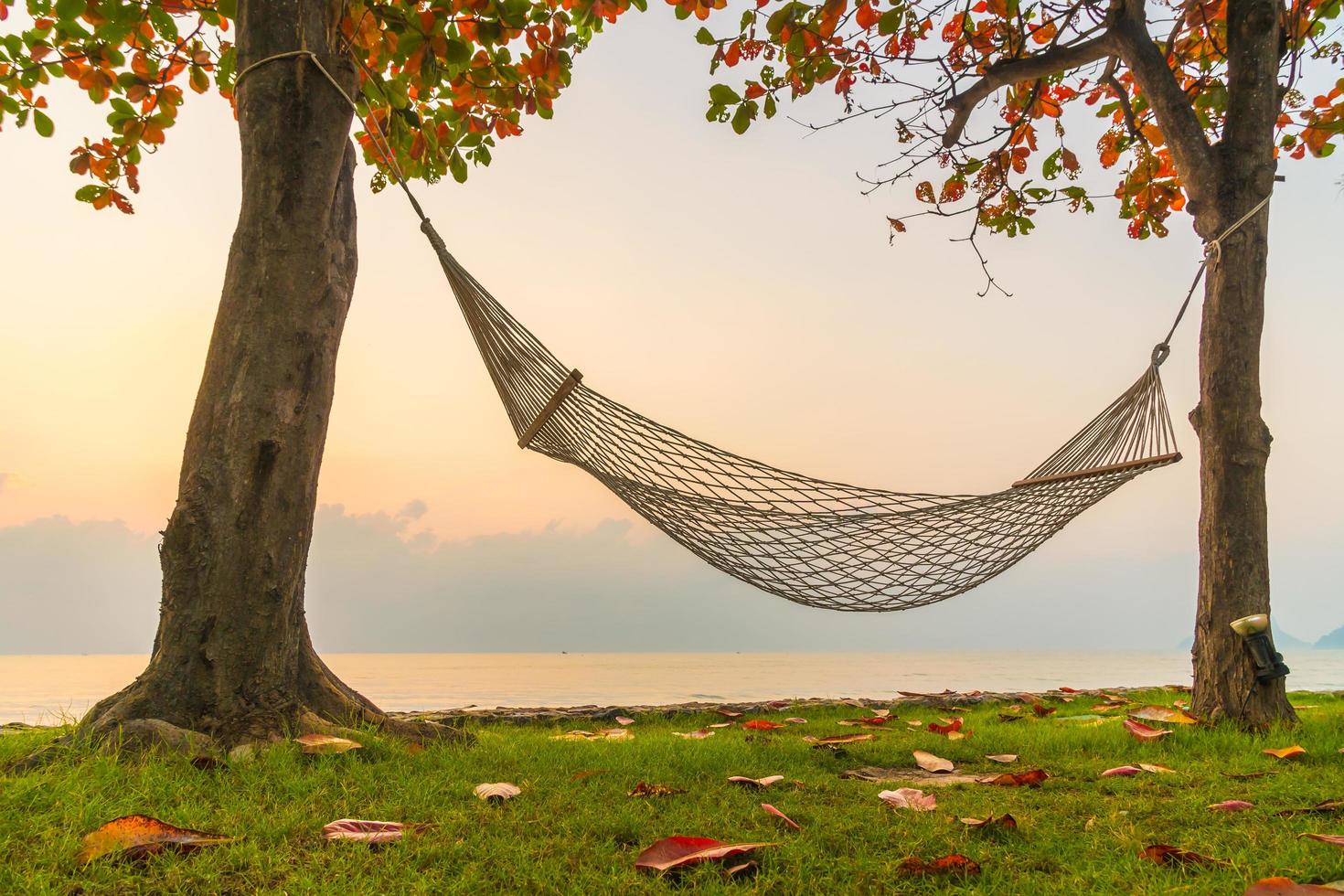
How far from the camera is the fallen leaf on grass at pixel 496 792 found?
1.51 meters

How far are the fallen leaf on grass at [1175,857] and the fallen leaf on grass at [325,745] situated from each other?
1504mm

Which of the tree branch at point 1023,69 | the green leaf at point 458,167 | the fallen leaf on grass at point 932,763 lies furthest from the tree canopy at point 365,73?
the fallen leaf on grass at point 932,763

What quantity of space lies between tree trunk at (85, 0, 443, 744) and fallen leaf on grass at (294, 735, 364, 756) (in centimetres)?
12

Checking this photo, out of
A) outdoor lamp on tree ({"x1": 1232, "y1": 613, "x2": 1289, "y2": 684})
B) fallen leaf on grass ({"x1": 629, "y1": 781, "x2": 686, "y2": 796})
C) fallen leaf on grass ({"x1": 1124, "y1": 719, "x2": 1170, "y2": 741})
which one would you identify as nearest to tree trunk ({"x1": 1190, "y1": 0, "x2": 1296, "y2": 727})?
outdoor lamp on tree ({"x1": 1232, "y1": 613, "x2": 1289, "y2": 684})

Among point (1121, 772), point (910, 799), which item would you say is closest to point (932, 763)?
point (1121, 772)

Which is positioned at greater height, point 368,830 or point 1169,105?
point 1169,105

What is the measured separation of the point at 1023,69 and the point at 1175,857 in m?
2.79

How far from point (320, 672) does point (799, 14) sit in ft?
8.99

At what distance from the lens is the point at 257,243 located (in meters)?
1.96

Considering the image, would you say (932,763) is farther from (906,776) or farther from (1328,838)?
(1328,838)

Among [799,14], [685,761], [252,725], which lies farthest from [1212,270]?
[252,725]

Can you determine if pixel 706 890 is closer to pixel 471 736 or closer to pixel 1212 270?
pixel 471 736

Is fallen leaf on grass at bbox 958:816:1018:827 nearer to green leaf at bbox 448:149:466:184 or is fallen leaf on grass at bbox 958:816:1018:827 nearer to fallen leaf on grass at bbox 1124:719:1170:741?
fallen leaf on grass at bbox 1124:719:1170:741

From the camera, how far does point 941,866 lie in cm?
116
